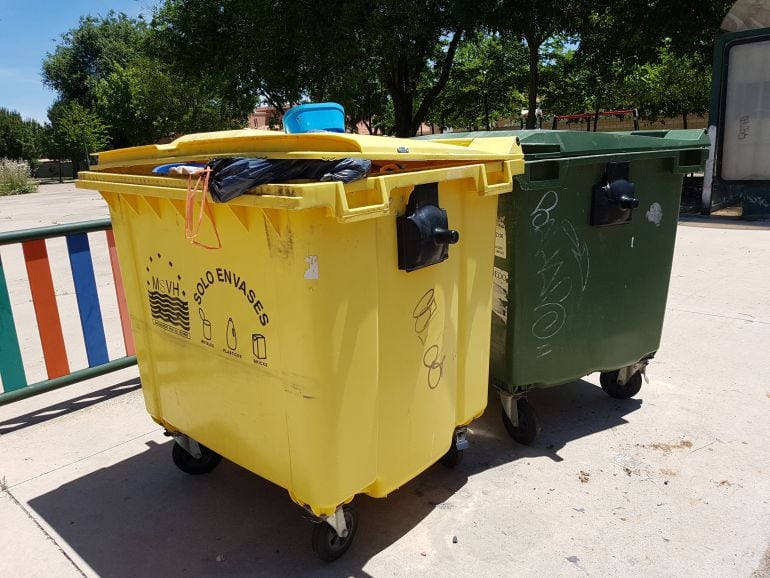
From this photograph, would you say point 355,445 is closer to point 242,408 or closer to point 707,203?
point 242,408

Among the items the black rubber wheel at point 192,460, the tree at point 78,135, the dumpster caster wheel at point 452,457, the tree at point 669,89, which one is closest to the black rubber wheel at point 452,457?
the dumpster caster wheel at point 452,457

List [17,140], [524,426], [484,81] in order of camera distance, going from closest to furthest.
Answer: [524,426], [484,81], [17,140]

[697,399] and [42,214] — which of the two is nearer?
[697,399]

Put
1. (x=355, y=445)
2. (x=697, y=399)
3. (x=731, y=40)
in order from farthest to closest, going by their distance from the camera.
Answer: (x=731, y=40)
(x=697, y=399)
(x=355, y=445)

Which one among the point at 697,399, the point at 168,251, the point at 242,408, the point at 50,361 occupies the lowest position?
the point at 697,399

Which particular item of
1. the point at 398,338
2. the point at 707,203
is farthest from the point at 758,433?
the point at 707,203

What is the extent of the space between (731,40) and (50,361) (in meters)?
10.6

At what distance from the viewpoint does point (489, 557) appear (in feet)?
7.92

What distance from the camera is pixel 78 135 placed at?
137 ft

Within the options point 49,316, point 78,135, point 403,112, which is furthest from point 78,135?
point 49,316

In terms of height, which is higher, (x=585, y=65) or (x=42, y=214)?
(x=585, y=65)

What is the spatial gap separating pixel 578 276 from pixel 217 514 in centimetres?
212

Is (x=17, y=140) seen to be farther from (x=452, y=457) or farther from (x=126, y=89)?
(x=452, y=457)

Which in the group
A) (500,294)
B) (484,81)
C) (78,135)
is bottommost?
(500,294)
